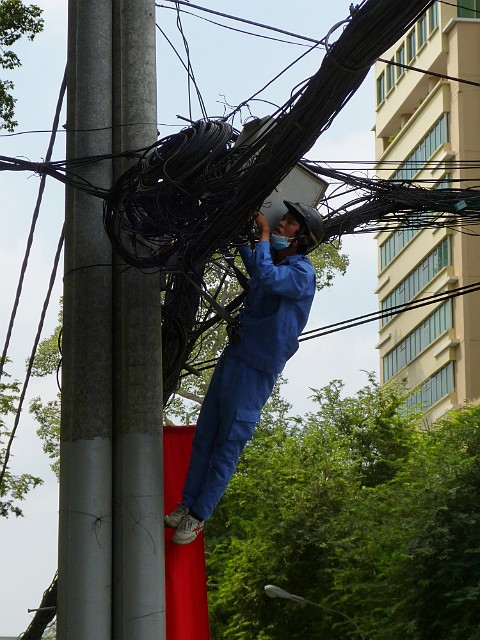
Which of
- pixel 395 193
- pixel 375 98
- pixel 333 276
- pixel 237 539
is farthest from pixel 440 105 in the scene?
pixel 395 193

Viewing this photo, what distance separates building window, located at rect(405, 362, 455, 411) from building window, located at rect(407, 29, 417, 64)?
14357 mm

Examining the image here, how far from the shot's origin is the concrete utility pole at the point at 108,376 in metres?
7.13

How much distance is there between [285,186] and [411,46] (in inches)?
1932

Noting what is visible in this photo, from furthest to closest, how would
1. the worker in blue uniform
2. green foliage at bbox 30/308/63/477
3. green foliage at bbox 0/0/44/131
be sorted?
green foliage at bbox 30/308/63/477 < green foliage at bbox 0/0/44/131 < the worker in blue uniform

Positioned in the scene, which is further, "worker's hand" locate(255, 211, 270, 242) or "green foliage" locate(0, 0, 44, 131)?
"green foliage" locate(0, 0, 44, 131)

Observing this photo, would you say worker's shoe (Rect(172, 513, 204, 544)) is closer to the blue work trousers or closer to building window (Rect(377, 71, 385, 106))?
the blue work trousers

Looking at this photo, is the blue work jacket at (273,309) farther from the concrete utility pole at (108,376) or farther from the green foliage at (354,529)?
the green foliage at (354,529)

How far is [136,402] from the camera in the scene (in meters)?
7.34

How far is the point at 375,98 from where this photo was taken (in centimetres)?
6006

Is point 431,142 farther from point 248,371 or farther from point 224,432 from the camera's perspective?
point 224,432

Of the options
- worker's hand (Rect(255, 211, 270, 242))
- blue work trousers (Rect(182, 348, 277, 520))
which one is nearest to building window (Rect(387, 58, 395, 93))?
worker's hand (Rect(255, 211, 270, 242))

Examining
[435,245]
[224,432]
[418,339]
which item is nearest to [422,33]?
[435,245]

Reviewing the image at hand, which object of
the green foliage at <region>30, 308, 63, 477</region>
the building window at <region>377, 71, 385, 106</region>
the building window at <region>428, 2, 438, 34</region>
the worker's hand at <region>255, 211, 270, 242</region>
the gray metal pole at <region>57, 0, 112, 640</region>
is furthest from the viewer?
the building window at <region>377, 71, 385, 106</region>

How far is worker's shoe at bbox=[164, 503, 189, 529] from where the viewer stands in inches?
295
